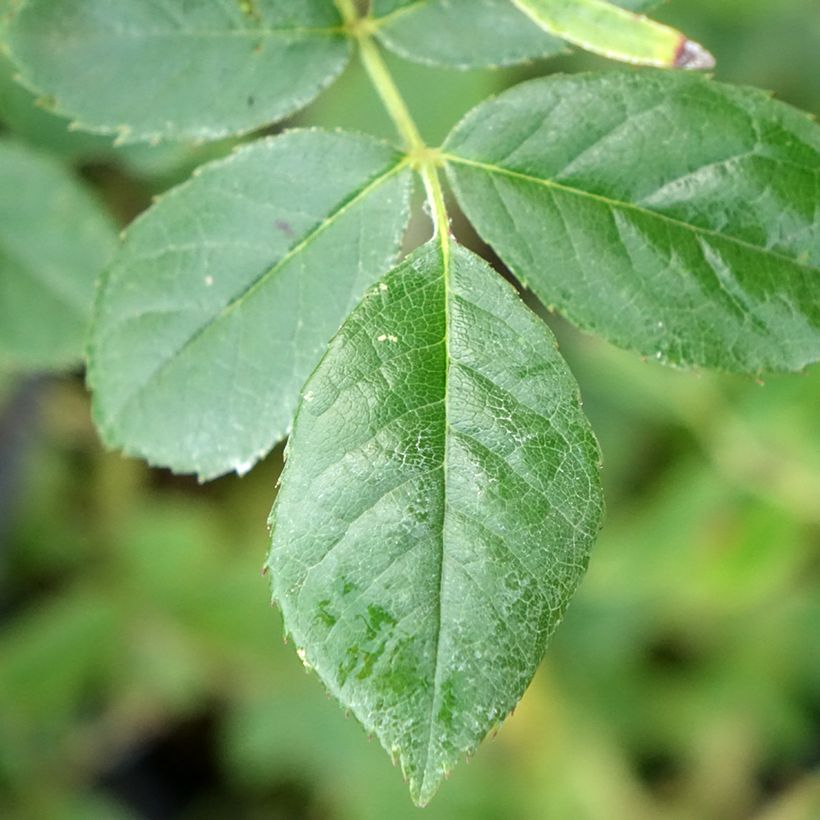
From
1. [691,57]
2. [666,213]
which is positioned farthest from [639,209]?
[691,57]

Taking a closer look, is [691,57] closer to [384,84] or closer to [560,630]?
[384,84]

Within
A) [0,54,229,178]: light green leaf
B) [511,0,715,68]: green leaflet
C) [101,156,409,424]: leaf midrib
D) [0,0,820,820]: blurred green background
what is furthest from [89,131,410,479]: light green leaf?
[0,0,820,820]: blurred green background

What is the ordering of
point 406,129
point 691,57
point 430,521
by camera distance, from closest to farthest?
point 430,521 < point 691,57 < point 406,129

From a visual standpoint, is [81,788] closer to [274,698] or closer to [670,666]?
[274,698]

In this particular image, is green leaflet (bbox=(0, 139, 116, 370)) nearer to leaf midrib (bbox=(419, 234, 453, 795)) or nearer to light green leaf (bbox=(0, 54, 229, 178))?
light green leaf (bbox=(0, 54, 229, 178))

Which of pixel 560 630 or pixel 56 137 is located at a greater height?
pixel 56 137
